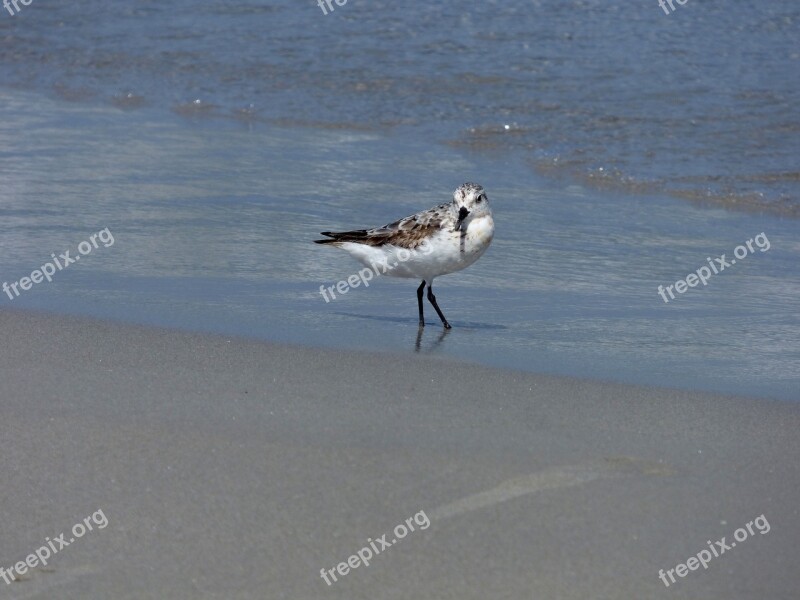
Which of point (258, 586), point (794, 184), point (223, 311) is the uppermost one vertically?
point (258, 586)

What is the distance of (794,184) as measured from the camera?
34.6ft

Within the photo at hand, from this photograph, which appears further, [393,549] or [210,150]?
[210,150]

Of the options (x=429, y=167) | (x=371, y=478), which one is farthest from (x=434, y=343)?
(x=429, y=167)

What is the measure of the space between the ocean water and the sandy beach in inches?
24.8

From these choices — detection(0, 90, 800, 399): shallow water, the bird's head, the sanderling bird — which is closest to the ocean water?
detection(0, 90, 800, 399): shallow water

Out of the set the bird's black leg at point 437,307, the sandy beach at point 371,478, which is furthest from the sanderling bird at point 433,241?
the sandy beach at point 371,478

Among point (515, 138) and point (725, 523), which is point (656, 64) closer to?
point (515, 138)

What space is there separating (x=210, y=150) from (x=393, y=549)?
7428 mm

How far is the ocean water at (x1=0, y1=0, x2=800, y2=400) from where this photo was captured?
6.95 m

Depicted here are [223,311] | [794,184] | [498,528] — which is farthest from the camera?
[794,184]

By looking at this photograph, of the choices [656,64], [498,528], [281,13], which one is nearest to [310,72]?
[281,13]

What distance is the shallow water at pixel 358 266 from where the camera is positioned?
21.7 feet

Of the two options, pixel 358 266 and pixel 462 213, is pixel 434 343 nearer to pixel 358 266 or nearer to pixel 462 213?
pixel 462 213

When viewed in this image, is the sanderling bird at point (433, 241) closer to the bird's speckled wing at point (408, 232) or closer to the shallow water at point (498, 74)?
the bird's speckled wing at point (408, 232)
